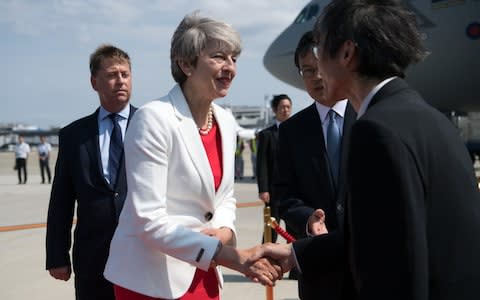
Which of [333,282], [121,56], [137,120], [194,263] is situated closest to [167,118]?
[137,120]

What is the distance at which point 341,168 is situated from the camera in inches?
108

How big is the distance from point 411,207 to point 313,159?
1514 millimetres

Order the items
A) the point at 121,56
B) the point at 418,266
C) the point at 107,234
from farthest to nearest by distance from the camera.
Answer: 1. the point at 121,56
2. the point at 107,234
3. the point at 418,266

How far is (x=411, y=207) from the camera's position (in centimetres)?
130

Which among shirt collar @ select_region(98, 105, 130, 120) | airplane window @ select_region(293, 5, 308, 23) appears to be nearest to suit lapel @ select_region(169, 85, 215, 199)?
shirt collar @ select_region(98, 105, 130, 120)

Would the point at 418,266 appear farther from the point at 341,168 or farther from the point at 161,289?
the point at 341,168

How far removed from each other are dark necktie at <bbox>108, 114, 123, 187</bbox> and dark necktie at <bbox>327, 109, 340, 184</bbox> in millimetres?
1168

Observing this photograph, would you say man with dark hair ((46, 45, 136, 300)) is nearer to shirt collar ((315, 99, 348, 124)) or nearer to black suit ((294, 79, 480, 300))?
shirt collar ((315, 99, 348, 124))

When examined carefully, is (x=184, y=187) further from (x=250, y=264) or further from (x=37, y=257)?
(x=37, y=257)

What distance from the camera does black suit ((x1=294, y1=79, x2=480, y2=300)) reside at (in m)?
1.31

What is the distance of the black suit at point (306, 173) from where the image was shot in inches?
108

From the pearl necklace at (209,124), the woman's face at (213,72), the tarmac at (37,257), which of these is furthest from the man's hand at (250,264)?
the tarmac at (37,257)

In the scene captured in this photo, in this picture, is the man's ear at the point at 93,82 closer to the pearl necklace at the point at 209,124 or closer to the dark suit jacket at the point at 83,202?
the dark suit jacket at the point at 83,202

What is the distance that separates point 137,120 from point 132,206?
1.06 ft
